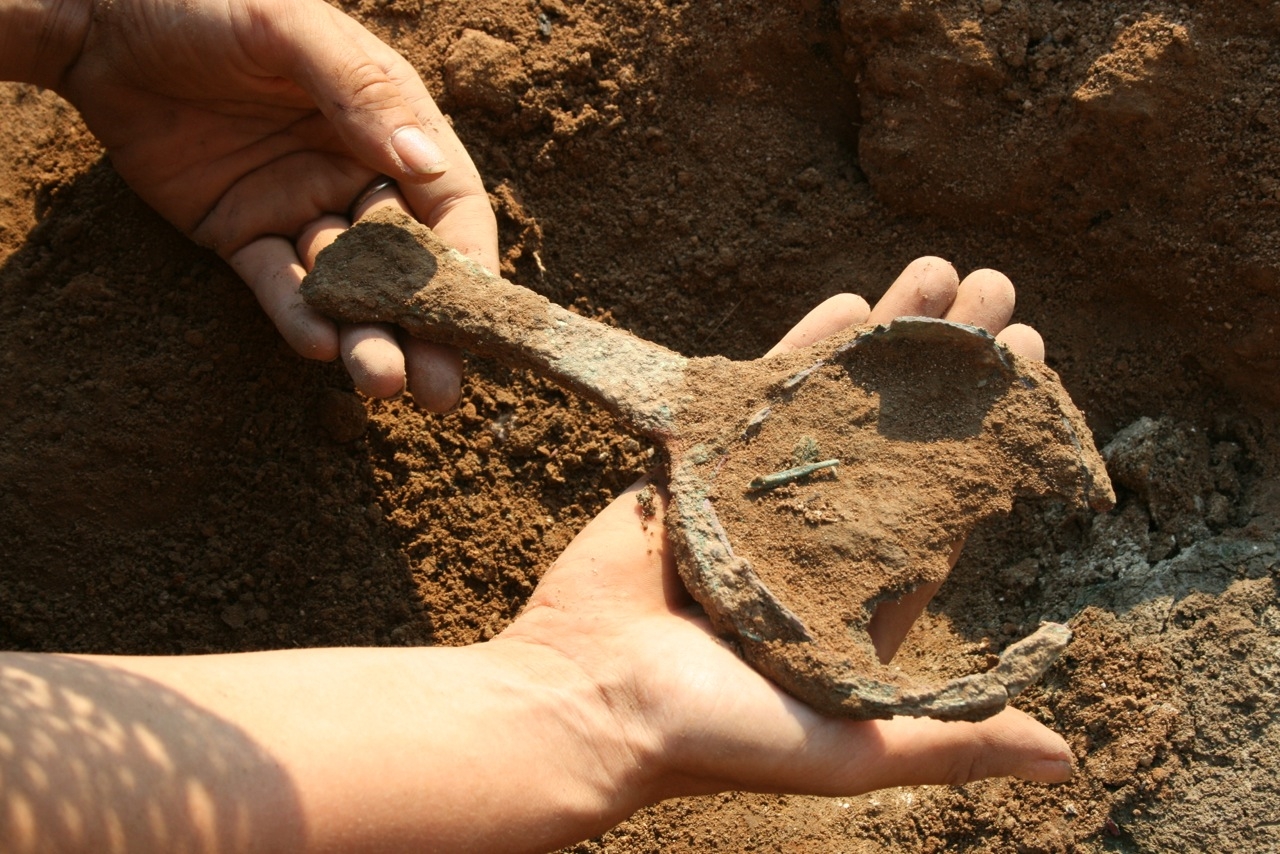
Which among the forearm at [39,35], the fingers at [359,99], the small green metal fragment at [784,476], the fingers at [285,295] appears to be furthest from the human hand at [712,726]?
the forearm at [39,35]

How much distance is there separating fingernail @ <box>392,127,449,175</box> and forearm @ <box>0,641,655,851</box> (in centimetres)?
110

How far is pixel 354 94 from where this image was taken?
2381mm

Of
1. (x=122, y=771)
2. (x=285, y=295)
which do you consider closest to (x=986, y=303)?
(x=285, y=295)

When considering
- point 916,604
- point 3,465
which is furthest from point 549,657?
point 3,465

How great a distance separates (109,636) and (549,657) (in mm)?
1191

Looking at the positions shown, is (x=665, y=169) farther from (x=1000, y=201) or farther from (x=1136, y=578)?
(x=1136, y=578)

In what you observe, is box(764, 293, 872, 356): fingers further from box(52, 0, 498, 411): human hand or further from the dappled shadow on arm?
the dappled shadow on arm

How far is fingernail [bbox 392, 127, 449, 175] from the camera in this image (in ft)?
7.79

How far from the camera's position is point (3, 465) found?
2486 mm

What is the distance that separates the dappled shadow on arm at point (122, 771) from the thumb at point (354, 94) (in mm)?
1288

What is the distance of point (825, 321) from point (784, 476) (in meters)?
0.53

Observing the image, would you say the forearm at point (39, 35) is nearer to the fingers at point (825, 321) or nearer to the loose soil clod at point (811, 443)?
the loose soil clod at point (811, 443)

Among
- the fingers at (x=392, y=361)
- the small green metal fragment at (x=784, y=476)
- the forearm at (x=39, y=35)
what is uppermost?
the forearm at (x=39, y=35)

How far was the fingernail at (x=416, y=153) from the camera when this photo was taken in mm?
2373
